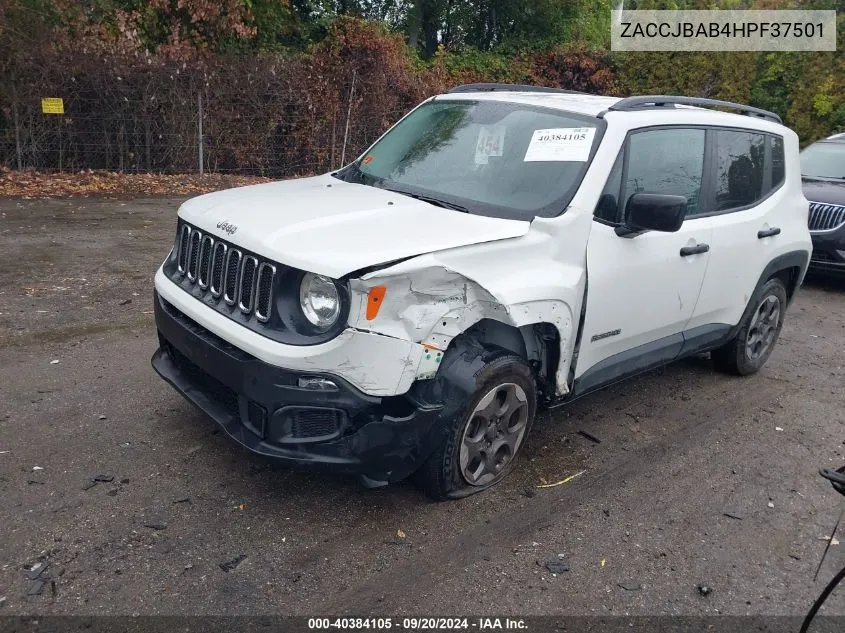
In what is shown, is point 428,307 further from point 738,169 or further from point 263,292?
point 738,169

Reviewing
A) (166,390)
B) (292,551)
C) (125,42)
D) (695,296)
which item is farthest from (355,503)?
(125,42)

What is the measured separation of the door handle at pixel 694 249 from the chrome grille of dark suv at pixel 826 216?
4.85m

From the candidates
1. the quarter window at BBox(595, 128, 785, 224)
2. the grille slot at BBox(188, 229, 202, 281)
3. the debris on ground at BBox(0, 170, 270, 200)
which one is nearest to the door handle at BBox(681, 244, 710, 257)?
the quarter window at BBox(595, 128, 785, 224)

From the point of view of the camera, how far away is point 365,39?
44.5ft

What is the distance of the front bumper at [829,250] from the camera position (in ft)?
27.3

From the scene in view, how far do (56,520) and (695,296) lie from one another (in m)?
3.68

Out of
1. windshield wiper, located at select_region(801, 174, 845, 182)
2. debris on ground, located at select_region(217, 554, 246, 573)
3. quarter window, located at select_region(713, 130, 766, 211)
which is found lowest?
debris on ground, located at select_region(217, 554, 246, 573)

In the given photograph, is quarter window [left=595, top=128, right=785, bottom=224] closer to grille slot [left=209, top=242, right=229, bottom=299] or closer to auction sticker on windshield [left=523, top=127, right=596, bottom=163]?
auction sticker on windshield [left=523, top=127, right=596, bottom=163]

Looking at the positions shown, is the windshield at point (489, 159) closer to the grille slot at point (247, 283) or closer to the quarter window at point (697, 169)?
the quarter window at point (697, 169)

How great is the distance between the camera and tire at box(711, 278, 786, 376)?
5.36 meters

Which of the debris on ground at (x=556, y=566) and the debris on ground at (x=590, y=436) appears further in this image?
the debris on ground at (x=590, y=436)

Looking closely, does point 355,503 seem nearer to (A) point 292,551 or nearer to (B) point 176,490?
(A) point 292,551

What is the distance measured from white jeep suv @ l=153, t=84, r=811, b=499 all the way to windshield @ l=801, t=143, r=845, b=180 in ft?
16.6

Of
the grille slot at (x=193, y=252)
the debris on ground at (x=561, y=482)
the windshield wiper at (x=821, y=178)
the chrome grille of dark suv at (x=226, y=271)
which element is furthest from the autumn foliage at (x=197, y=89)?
the debris on ground at (x=561, y=482)
